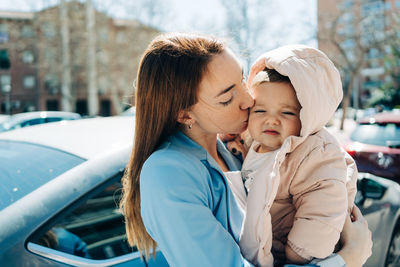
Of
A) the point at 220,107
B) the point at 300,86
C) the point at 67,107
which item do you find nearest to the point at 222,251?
the point at 220,107

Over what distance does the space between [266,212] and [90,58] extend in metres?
28.0

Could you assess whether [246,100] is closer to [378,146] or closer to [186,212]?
[186,212]

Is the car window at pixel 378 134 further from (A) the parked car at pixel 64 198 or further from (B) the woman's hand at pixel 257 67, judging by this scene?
(B) the woman's hand at pixel 257 67

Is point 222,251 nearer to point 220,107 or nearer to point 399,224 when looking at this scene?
point 220,107

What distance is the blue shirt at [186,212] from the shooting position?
3.65ft

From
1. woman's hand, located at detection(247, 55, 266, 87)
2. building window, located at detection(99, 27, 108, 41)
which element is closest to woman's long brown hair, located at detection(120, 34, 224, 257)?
woman's hand, located at detection(247, 55, 266, 87)

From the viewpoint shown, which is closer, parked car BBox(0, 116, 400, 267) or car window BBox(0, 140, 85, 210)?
parked car BBox(0, 116, 400, 267)

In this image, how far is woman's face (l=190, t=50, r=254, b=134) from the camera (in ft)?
4.53

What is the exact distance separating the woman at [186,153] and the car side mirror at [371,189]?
1401 mm

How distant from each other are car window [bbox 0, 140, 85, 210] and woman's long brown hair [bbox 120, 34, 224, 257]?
63 cm

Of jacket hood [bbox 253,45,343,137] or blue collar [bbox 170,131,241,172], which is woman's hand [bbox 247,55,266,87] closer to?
jacket hood [bbox 253,45,343,137]

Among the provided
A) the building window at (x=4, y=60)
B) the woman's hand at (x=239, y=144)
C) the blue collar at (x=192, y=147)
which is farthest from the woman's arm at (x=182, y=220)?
the building window at (x=4, y=60)

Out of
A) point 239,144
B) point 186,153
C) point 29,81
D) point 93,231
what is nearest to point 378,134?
point 239,144

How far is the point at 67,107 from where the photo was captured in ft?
105
